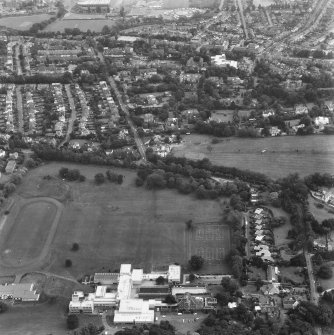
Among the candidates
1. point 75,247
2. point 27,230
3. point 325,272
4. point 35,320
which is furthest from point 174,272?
point 27,230

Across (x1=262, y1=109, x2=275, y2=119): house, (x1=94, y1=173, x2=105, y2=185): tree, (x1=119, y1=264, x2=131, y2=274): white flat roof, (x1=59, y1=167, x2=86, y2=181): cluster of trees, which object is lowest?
(x1=119, y1=264, x2=131, y2=274): white flat roof

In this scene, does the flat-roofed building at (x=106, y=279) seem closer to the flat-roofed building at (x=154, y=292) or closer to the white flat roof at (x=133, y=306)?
the flat-roofed building at (x=154, y=292)

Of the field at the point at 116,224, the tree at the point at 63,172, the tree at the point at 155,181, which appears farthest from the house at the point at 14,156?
the tree at the point at 155,181

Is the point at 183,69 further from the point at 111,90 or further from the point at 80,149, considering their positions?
the point at 80,149

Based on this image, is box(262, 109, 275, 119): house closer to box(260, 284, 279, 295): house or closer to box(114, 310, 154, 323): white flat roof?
box(260, 284, 279, 295): house

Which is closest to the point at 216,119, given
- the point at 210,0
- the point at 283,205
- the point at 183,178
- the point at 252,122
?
the point at 252,122

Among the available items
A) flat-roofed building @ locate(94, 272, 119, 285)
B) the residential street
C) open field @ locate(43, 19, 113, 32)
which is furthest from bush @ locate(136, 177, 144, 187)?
open field @ locate(43, 19, 113, 32)
